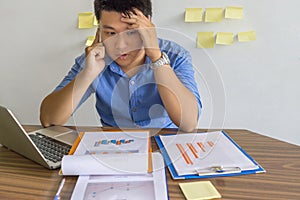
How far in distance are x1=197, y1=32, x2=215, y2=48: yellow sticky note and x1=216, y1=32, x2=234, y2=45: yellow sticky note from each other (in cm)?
3

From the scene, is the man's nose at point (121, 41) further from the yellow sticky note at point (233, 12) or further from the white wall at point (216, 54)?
the yellow sticky note at point (233, 12)

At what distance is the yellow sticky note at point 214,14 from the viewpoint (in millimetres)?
1644

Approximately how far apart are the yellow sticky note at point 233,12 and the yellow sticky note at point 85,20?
731 millimetres

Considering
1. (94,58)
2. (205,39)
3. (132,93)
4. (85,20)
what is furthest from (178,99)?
(85,20)

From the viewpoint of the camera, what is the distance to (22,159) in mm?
781

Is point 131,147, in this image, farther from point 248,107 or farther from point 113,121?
point 248,107

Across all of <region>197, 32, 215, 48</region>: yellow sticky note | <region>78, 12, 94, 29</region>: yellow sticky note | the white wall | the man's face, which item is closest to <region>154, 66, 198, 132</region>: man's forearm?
the man's face

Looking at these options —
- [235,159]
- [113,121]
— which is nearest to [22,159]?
[113,121]

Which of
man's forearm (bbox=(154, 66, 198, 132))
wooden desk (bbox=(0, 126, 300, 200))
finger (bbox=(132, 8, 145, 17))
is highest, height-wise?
finger (bbox=(132, 8, 145, 17))

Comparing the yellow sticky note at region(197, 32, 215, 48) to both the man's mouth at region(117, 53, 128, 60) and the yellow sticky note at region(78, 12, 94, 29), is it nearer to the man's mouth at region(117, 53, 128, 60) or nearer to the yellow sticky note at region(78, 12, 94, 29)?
the yellow sticky note at region(78, 12, 94, 29)

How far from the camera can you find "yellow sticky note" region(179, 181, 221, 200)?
59cm

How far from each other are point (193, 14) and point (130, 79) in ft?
2.34

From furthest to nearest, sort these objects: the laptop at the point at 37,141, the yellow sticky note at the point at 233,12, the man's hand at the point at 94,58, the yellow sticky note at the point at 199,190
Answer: the yellow sticky note at the point at 233,12, the man's hand at the point at 94,58, the laptop at the point at 37,141, the yellow sticky note at the point at 199,190

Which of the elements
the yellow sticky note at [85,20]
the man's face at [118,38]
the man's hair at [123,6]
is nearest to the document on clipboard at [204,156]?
the man's face at [118,38]
